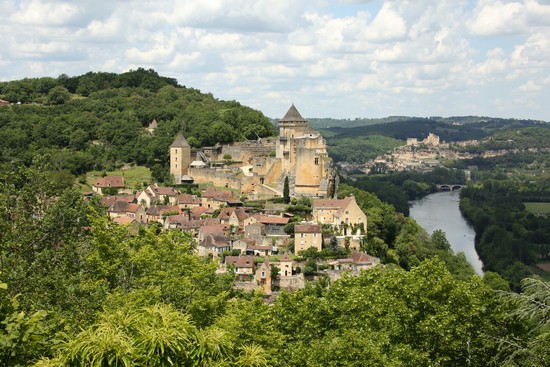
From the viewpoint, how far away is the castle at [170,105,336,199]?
54.9m

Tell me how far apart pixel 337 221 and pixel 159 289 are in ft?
106

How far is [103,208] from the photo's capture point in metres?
22.3

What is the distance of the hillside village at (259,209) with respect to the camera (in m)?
41.5

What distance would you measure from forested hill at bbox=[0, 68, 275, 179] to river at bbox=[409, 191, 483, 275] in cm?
2809

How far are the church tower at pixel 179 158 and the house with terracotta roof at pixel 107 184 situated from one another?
507 centimetres

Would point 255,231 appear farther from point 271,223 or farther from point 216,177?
point 216,177

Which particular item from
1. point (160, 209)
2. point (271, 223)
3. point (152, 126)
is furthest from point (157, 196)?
point (152, 126)

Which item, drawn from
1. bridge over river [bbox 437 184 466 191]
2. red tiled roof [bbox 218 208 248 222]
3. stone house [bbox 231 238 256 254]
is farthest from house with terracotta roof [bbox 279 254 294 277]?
bridge over river [bbox 437 184 466 191]

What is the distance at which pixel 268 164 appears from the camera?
57.9m

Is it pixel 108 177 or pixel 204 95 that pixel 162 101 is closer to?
pixel 204 95

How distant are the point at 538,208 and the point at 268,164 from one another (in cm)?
7688

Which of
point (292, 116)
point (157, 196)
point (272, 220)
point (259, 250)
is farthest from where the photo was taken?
point (292, 116)

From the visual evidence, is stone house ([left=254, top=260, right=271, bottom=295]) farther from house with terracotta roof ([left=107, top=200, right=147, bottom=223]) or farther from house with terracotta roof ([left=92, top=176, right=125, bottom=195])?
house with terracotta roof ([left=92, top=176, right=125, bottom=195])

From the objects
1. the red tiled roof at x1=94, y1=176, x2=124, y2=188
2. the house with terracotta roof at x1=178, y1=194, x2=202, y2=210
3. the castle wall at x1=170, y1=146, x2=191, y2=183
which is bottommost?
the house with terracotta roof at x1=178, y1=194, x2=202, y2=210
